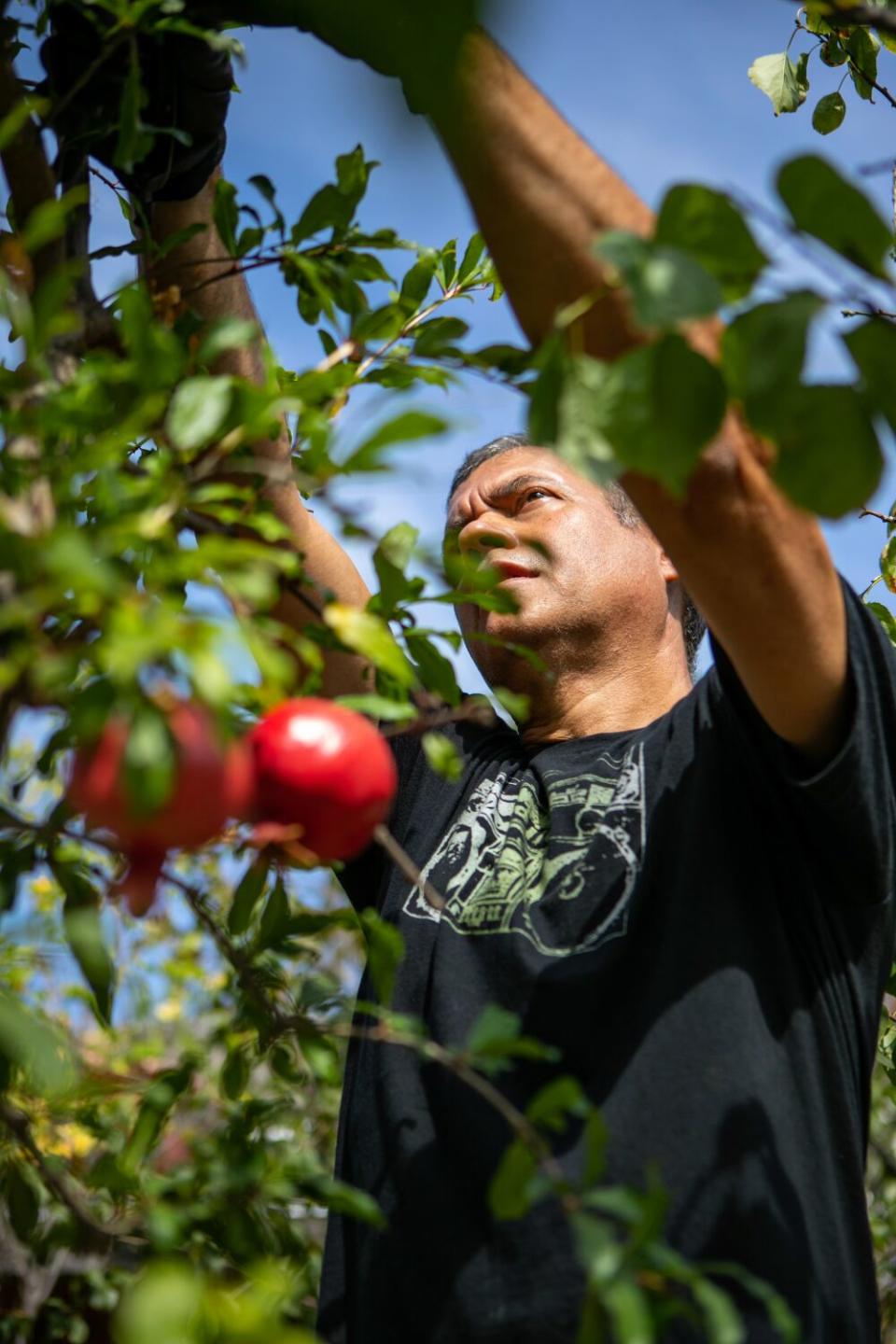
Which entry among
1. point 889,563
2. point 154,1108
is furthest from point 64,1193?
point 889,563

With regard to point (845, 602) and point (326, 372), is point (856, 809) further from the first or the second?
point (326, 372)

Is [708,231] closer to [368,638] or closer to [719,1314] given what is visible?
[368,638]

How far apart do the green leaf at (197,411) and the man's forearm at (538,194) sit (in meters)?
0.37

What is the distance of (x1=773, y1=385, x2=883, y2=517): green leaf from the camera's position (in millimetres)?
759

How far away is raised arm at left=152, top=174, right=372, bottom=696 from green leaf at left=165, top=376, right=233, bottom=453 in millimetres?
334

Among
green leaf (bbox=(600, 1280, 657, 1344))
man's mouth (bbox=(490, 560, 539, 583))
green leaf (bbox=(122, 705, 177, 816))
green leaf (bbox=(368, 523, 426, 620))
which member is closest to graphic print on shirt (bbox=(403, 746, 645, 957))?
man's mouth (bbox=(490, 560, 539, 583))

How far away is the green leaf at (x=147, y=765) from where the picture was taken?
25.4 inches

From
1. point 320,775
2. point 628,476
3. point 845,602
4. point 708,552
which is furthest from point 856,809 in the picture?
point 320,775

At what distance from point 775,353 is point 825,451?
0.07m

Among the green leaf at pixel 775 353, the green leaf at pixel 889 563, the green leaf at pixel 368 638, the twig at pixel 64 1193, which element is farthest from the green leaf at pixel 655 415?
the green leaf at pixel 889 563

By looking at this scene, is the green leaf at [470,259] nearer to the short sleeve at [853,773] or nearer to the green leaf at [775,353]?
the short sleeve at [853,773]

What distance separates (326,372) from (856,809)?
27.9 inches

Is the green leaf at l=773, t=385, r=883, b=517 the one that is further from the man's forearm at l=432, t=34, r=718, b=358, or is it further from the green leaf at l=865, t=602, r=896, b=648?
the green leaf at l=865, t=602, r=896, b=648

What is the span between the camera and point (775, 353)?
0.75 metres
